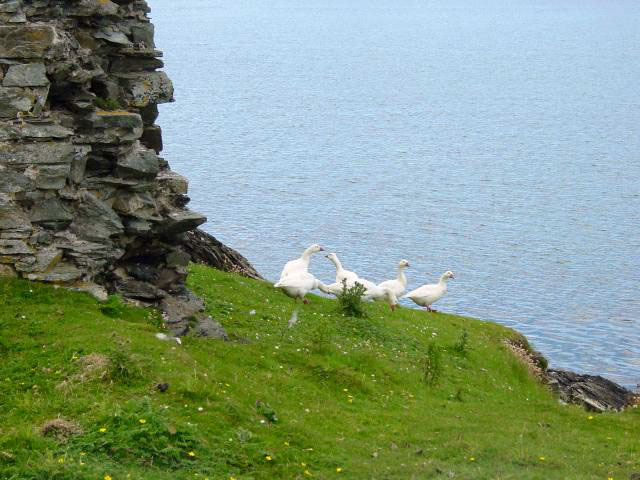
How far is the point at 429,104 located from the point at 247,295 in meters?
94.1

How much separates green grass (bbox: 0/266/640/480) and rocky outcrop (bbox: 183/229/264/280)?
9.57 meters

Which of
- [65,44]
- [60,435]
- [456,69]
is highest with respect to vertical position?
[456,69]

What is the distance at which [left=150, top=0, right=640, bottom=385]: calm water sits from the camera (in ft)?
189

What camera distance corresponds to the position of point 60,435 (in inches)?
666

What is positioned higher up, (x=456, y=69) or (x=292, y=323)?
(x=456, y=69)

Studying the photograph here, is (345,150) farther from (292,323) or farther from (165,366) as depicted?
(165,366)

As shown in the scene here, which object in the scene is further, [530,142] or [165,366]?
[530,142]

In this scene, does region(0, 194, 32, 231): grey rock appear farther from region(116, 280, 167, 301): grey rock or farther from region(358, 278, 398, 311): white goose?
region(358, 278, 398, 311): white goose

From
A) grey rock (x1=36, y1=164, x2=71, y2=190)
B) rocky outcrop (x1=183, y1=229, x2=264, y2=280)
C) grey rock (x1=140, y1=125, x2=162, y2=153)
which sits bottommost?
rocky outcrop (x1=183, y1=229, x2=264, y2=280)

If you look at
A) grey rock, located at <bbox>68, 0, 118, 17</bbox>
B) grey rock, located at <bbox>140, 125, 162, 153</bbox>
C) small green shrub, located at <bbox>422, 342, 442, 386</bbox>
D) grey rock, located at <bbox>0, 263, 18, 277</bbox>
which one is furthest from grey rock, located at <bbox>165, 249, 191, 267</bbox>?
small green shrub, located at <bbox>422, 342, 442, 386</bbox>

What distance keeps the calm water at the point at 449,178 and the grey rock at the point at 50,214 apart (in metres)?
29.3

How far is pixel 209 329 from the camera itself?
84.6 ft

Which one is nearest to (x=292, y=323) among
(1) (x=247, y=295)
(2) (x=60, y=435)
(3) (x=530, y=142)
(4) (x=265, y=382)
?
(1) (x=247, y=295)

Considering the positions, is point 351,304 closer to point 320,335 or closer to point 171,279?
point 320,335
